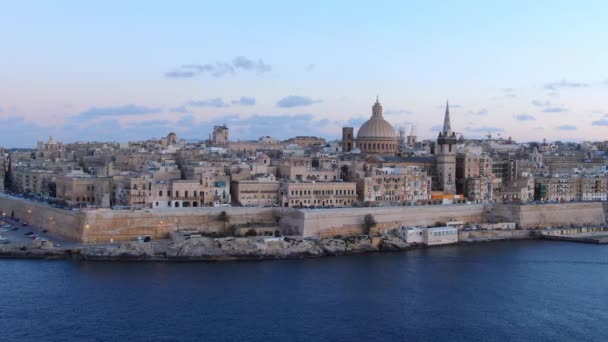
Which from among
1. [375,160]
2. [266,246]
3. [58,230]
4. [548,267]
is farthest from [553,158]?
[58,230]

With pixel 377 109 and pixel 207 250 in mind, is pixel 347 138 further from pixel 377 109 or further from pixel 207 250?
pixel 207 250

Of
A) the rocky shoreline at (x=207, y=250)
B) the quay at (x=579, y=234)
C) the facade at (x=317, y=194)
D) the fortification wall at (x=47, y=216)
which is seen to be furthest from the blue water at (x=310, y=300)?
the facade at (x=317, y=194)

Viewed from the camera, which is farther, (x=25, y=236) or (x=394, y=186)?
(x=394, y=186)

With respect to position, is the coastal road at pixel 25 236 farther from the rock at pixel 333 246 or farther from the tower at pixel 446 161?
the tower at pixel 446 161

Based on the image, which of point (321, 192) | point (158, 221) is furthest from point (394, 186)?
point (158, 221)

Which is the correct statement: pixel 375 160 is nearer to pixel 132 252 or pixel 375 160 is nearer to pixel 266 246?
pixel 266 246

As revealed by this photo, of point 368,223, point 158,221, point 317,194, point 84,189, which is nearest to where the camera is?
point 158,221
